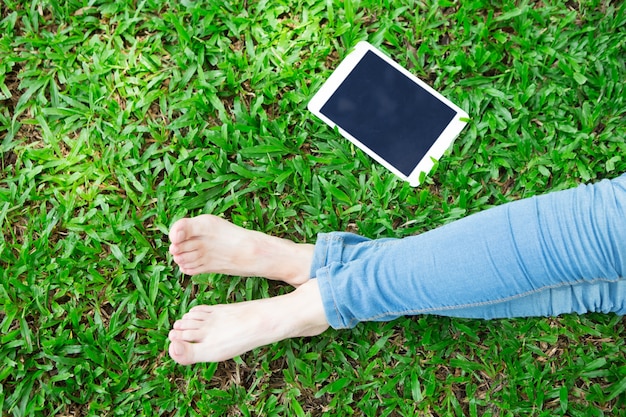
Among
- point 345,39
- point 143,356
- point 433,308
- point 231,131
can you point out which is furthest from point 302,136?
point 143,356

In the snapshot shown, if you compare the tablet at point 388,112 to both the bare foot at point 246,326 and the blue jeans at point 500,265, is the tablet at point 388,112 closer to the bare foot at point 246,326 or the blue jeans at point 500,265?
the blue jeans at point 500,265

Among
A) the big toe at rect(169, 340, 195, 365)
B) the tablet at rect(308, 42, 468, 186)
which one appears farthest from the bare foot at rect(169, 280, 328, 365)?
the tablet at rect(308, 42, 468, 186)

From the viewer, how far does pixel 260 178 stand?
241 cm

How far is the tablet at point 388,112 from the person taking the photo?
241 centimetres

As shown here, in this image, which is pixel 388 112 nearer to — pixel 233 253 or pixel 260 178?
pixel 260 178

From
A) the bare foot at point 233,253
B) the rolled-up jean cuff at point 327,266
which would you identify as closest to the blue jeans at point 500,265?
the rolled-up jean cuff at point 327,266

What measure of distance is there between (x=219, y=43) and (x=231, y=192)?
25.8 inches

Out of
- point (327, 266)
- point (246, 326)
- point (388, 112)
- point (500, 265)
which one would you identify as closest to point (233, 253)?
point (246, 326)

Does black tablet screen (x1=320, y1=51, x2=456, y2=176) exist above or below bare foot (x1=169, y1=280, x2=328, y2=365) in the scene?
above

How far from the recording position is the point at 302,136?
7.98ft

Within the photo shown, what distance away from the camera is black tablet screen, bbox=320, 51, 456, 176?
2.41m

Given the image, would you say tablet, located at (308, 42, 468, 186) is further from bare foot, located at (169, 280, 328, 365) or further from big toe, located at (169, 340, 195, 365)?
big toe, located at (169, 340, 195, 365)

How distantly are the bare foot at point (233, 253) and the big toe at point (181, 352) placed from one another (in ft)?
0.88

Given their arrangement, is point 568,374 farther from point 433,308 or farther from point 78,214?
point 78,214
